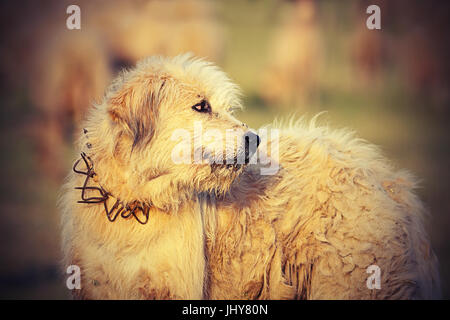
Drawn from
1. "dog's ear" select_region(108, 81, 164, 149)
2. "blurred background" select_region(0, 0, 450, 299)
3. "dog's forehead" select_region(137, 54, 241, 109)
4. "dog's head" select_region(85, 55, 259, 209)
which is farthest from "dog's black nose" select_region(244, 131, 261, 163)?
"blurred background" select_region(0, 0, 450, 299)

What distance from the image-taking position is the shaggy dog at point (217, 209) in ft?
6.88

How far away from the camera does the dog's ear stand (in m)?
2.06

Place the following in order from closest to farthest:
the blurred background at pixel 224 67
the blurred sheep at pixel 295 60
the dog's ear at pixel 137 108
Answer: the dog's ear at pixel 137 108 → the blurred background at pixel 224 67 → the blurred sheep at pixel 295 60

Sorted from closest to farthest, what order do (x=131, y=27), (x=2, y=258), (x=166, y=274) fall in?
(x=166, y=274)
(x=2, y=258)
(x=131, y=27)

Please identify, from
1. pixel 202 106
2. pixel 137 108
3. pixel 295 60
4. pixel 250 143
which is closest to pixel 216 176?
pixel 250 143

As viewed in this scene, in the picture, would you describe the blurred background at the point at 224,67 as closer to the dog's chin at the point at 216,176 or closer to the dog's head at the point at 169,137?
the dog's head at the point at 169,137

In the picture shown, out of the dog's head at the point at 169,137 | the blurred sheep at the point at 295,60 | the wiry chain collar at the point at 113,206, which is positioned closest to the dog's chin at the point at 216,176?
the dog's head at the point at 169,137

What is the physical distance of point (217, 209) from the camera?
2.36 meters

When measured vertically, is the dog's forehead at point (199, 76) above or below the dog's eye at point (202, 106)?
above

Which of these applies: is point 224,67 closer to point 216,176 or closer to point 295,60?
point 295,60

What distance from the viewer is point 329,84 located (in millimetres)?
3324
